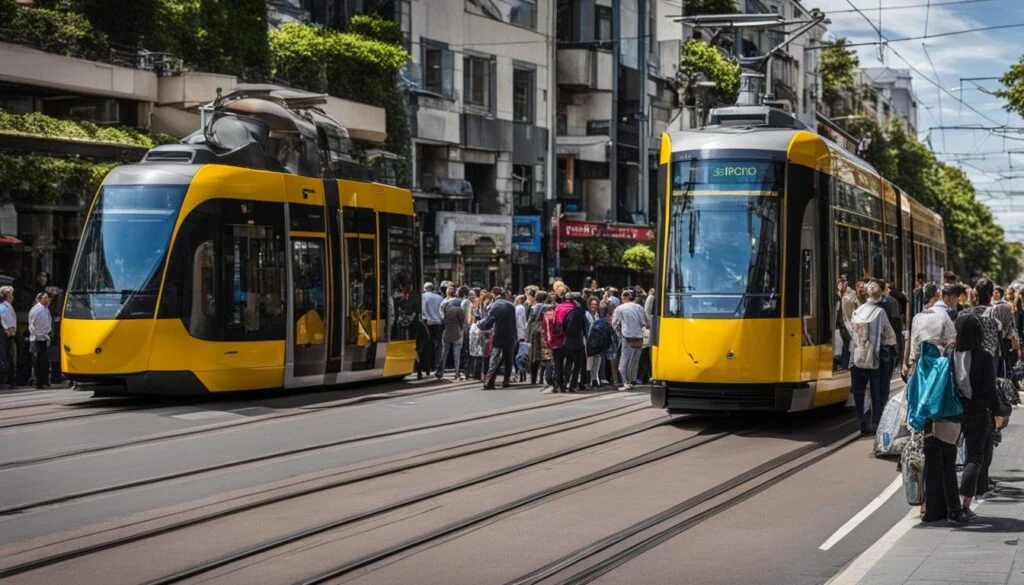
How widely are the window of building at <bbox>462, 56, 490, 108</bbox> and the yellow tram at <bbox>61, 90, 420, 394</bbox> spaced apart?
22.9 metres

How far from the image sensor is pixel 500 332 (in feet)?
83.1

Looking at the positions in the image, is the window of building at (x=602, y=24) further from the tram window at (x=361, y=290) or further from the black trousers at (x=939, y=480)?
the black trousers at (x=939, y=480)

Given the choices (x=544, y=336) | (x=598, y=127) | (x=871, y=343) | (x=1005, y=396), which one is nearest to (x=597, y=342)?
(x=544, y=336)

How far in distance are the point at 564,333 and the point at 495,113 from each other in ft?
79.8

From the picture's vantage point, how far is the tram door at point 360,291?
2342 cm

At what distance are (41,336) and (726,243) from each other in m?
12.5

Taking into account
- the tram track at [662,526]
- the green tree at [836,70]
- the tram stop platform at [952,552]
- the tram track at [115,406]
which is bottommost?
the tram track at [662,526]

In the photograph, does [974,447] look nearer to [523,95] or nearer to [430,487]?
[430,487]

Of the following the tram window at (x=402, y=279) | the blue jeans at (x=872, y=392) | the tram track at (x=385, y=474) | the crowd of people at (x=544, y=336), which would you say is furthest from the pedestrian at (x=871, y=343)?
the tram window at (x=402, y=279)

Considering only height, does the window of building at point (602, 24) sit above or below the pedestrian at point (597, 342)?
above

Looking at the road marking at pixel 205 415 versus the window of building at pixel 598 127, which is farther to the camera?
the window of building at pixel 598 127

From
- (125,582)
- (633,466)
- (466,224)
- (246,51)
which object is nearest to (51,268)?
(246,51)

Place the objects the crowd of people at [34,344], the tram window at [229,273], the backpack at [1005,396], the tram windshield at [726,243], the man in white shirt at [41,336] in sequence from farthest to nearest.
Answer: the man in white shirt at [41,336] → the crowd of people at [34,344] → the tram window at [229,273] → the tram windshield at [726,243] → the backpack at [1005,396]

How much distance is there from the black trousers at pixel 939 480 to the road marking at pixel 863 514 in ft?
1.81
